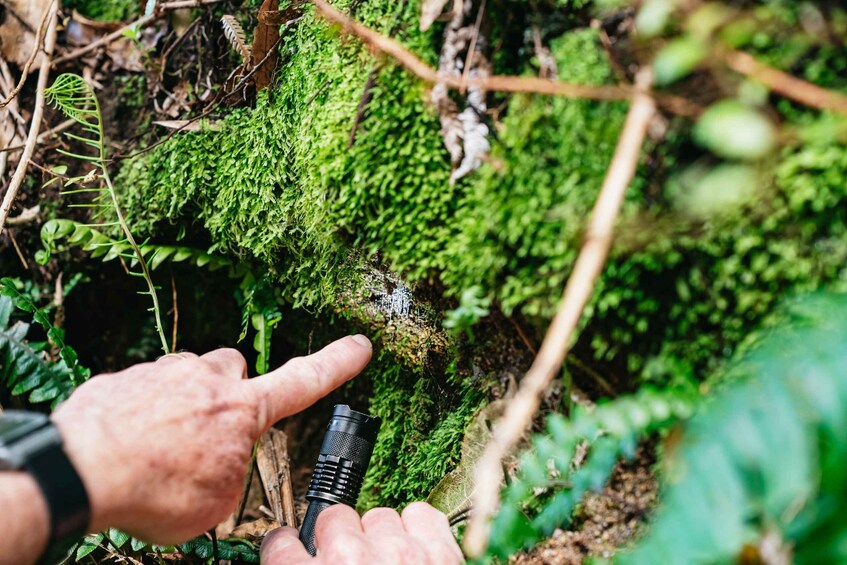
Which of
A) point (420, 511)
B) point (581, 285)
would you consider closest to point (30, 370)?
point (420, 511)

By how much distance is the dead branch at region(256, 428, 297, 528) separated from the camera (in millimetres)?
2270

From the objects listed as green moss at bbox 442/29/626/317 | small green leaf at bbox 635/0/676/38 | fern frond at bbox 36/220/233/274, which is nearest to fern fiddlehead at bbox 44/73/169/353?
fern frond at bbox 36/220/233/274

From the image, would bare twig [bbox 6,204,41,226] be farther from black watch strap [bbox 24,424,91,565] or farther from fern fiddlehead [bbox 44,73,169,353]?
black watch strap [bbox 24,424,91,565]

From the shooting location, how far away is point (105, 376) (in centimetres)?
142

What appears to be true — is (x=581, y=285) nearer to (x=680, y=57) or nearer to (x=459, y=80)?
(x=680, y=57)

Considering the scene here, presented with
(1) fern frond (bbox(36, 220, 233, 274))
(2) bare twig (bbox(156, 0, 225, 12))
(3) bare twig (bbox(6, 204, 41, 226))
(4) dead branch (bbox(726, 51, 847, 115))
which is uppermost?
(4) dead branch (bbox(726, 51, 847, 115))

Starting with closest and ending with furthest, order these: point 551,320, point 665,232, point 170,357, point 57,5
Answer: point 665,232 < point 551,320 < point 170,357 < point 57,5

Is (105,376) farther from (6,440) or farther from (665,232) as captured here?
(665,232)

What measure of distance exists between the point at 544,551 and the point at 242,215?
1.35 m

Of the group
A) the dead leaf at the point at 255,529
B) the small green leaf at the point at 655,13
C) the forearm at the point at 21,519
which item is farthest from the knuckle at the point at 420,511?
the small green leaf at the point at 655,13

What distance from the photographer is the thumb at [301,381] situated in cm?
139

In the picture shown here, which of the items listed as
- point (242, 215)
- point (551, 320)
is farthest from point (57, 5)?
point (551, 320)

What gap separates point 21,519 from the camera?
104cm

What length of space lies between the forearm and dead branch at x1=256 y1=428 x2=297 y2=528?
1.22 metres
